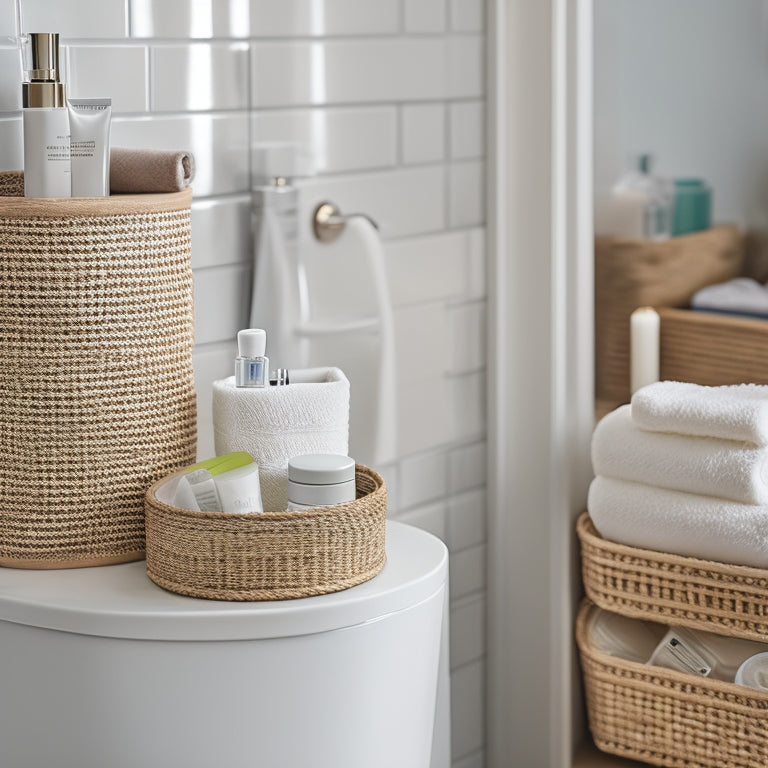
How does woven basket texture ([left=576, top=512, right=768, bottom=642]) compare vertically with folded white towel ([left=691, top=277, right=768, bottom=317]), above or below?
below

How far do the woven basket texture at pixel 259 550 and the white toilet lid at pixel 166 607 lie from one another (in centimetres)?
1

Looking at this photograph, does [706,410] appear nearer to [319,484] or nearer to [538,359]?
[538,359]

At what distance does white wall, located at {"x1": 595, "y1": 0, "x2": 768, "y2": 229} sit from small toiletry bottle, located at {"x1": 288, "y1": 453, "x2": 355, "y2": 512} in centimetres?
86

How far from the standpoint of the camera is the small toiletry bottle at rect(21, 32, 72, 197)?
944 millimetres

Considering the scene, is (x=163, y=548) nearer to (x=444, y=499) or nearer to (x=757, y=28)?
(x=444, y=499)

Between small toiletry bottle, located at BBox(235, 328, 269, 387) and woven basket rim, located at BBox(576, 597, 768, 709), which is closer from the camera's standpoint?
small toiletry bottle, located at BBox(235, 328, 269, 387)

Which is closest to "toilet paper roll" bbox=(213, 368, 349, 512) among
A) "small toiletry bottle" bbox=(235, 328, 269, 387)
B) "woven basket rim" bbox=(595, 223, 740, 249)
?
"small toiletry bottle" bbox=(235, 328, 269, 387)

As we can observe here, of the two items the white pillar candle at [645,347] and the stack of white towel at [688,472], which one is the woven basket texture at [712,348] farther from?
the stack of white towel at [688,472]

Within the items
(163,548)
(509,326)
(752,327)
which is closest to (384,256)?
(509,326)

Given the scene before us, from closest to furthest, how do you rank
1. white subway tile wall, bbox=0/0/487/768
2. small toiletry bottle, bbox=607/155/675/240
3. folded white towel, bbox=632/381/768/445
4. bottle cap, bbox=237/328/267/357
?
bottle cap, bbox=237/328/267/357 → white subway tile wall, bbox=0/0/487/768 → folded white towel, bbox=632/381/768/445 → small toiletry bottle, bbox=607/155/675/240

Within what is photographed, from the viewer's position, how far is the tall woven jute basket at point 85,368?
933mm

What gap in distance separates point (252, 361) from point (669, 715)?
816 mm

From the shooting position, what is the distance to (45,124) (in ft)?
3.09

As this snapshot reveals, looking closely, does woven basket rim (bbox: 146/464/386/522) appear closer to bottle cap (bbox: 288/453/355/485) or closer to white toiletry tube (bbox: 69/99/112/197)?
bottle cap (bbox: 288/453/355/485)
